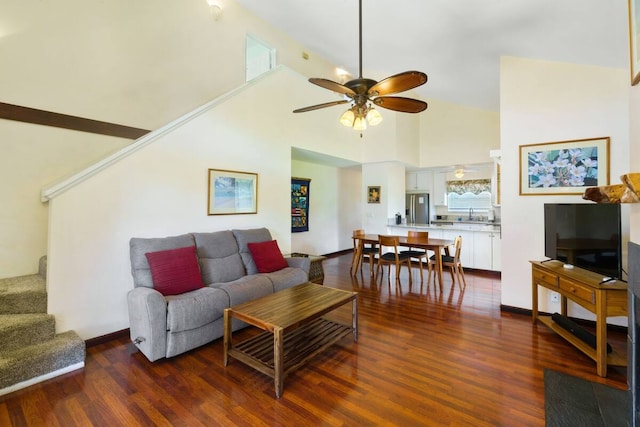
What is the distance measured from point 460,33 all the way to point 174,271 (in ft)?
13.5

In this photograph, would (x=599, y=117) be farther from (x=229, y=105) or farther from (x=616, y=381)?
(x=229, y=105)

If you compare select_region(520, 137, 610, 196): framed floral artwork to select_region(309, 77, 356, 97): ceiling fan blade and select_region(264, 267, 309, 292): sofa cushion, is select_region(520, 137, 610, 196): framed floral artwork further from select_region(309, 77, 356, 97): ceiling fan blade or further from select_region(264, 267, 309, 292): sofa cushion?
select_region(264, 267, 309, 292): sofa cushion

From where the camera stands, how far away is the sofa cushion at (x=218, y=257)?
310cm

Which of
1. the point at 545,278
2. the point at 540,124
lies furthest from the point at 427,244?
the point at 540,124

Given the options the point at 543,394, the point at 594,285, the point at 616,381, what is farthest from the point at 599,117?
the point at 543,394

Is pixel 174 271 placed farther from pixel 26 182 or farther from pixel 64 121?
pixel 64 121

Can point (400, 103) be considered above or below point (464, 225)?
above

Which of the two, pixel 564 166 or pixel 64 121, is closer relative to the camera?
pixel 564 166

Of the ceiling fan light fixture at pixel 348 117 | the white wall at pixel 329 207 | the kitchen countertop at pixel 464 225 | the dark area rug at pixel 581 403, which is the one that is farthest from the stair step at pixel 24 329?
the kitchen countertop at pixel 464 225

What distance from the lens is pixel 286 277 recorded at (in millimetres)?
3346

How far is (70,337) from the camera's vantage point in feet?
7.46

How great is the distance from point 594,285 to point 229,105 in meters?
4.30

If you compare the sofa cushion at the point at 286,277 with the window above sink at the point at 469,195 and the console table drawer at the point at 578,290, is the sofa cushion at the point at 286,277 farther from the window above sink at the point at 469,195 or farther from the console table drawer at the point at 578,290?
the window above sink at the point at 469,195

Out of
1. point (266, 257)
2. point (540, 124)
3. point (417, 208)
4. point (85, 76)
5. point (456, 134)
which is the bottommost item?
point (266, 257)
